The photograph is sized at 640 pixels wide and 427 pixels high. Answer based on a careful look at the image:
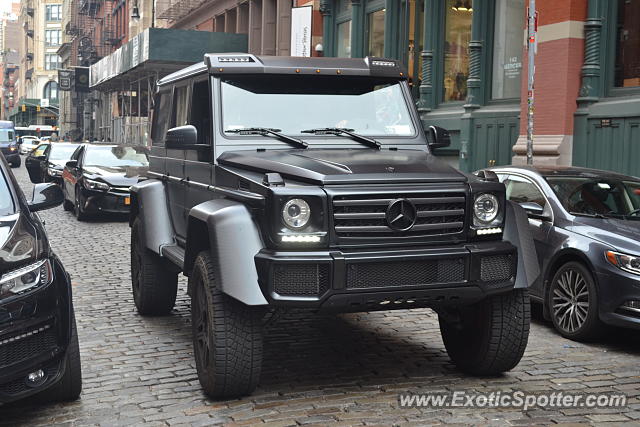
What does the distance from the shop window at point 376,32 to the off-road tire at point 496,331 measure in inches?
705

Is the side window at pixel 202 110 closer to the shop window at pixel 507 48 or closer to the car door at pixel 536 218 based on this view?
the car door at pixel 536 218

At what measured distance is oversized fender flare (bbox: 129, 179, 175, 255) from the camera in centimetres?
745

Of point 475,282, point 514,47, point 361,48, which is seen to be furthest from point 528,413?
point 361,48

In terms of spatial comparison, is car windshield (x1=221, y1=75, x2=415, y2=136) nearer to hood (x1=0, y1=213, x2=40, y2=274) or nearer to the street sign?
hood (x1=0, y1=213, x2=40, y2=274)

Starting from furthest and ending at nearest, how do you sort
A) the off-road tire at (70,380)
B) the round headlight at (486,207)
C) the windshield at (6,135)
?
the windshield at (6,135) < the round headlight at (486,207) < the off-road tire at (70,380)

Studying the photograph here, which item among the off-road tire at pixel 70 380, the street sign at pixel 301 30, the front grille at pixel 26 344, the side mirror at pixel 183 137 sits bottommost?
the off-road tire at pixel 70 380

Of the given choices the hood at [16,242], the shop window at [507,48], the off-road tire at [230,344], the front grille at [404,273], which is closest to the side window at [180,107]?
the off-road tire at [230,344]

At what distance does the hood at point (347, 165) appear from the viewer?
537 cm

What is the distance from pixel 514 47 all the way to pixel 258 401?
1378 centimetres


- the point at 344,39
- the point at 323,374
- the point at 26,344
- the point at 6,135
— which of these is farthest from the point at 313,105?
the point at 6,135

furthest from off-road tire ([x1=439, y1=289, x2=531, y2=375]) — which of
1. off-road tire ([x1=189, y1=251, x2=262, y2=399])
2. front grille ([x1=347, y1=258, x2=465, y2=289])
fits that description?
off-road tire ([x1=189, y1=251, x2=262, y2=399])

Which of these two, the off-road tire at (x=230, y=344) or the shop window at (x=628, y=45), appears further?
the shop window at (x=628, y=45)

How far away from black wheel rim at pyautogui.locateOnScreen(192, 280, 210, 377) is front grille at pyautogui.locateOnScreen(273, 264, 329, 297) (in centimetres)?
69

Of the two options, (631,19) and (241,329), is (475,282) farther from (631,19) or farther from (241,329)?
(631,19)
